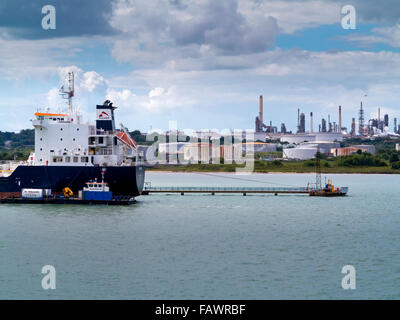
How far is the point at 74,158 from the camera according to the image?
58.2 metres

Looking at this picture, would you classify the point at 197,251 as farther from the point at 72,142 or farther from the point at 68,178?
the point at 72,142

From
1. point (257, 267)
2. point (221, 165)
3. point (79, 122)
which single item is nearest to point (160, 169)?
point (221, 165)

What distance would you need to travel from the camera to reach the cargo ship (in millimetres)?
56594

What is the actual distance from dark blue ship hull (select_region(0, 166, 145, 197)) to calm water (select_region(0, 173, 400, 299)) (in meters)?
2.67

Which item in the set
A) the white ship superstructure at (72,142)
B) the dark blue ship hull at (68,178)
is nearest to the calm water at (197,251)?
the dark blue ship hull at (68,178)

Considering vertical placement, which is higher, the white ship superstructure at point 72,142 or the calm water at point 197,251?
Result: the white ship superstructure at point 72,142

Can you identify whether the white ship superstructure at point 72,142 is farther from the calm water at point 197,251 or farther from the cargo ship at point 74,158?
the calm water at point 197,251

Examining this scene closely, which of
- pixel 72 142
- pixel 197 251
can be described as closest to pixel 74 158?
pixel 72 142

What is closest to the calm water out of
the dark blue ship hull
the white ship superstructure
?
the dark blue ship hull

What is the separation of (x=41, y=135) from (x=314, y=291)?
40.6 m

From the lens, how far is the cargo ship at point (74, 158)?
56.6 metres

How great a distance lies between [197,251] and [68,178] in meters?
26.5

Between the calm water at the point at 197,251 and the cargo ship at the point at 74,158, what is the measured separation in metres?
3.19
